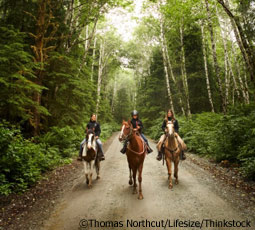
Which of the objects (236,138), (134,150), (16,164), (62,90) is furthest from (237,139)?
(62,90)

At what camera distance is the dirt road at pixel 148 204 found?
3760 mm

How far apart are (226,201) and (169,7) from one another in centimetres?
1855

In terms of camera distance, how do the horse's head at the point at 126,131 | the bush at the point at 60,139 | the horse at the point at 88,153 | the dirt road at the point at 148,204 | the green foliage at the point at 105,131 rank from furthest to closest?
the green foliage at the point at 105,131 < the bush at the point at 60,139 < the horse at the point at 88,153 < the horse's head at the point at 126,131 < the dirt road at the point at 148,204

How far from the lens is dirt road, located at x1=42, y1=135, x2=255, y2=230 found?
12.3 ft

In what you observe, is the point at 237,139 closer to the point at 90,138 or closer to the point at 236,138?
the point at 236,138

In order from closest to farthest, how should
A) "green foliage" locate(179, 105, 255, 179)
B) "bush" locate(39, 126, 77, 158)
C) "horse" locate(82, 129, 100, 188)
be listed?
1. "horse" locate(82, 129, 100, 188)
2. "green foliage" locate(179, 105, 255, 179)
3. "bush" locate(39, 126, 77, 158)

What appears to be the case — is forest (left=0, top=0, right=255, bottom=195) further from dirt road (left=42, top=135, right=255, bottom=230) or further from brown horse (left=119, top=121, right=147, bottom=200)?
brown horse (left=119, top=121, right=147, bottom=200)

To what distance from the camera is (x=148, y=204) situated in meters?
4.41

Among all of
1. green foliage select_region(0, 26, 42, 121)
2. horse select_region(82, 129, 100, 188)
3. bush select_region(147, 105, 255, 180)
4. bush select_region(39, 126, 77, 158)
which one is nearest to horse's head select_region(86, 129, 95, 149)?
horse select_region(82, 129, 100, 188)

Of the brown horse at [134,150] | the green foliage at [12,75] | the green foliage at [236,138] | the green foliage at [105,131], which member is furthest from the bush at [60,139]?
the green foliage at [105,131]

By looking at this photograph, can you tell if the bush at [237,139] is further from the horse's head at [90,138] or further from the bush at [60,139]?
the bush at [60,139]

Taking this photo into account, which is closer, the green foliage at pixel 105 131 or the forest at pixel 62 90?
the forest at pixel 62 90

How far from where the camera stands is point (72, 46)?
475 inches

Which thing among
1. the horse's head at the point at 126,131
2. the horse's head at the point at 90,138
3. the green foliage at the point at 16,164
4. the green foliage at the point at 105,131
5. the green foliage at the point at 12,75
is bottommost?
the green foliage at the point at 105,131
